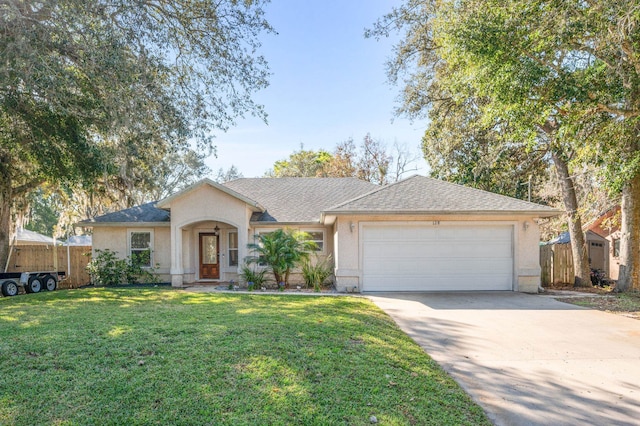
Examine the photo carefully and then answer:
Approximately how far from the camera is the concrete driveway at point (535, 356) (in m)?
3.91

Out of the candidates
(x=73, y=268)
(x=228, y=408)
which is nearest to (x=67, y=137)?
(x=73, y=268)

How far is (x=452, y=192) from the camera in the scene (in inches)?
503

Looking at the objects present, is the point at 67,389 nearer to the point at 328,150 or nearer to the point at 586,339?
the point at 586,339

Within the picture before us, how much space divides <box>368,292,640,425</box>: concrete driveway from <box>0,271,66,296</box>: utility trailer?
42.8 ft

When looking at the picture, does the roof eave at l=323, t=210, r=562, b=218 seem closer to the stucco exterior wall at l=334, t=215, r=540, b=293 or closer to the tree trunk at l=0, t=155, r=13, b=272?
the stucco exterior wall at l=334, t=215, r=540, b=293

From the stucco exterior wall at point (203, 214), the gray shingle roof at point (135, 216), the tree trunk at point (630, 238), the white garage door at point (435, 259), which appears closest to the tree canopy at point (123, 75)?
the stucco exterior wall at point (203, 214)

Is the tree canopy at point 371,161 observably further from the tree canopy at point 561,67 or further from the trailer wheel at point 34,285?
the trailer wheel at point 34,285

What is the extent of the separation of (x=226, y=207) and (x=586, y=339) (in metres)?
10.8

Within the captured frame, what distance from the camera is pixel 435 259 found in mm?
11812

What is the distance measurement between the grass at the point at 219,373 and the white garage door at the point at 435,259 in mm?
4802

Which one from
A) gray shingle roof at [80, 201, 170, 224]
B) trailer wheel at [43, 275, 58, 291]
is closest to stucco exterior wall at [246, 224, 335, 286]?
gray shingle roof at [80, 201, 170, 224]

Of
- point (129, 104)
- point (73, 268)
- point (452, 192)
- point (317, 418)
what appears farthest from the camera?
point (73, 268)

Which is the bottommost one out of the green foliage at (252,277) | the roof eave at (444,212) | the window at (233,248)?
the green foliage at (252,277)

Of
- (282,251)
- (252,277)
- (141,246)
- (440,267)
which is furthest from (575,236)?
(141,246)
